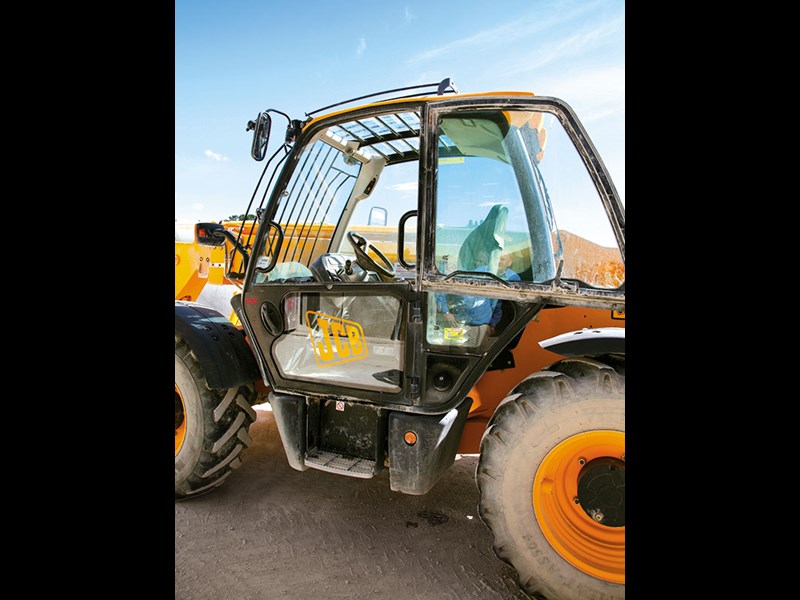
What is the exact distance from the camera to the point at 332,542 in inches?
105

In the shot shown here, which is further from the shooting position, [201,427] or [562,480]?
[201,427]

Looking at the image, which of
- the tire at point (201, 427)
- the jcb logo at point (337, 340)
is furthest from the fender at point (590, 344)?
the tire at point (201, 427)

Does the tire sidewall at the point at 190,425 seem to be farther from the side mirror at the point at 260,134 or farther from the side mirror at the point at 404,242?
the side mirror at the point at 404,242

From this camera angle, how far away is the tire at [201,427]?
2932 millimetres

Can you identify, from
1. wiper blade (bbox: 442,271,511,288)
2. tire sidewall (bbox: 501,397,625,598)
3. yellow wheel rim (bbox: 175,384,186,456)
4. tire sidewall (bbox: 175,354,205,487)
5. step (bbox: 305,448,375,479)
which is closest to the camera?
tire sidewall (bbox: 501,397,625,598)

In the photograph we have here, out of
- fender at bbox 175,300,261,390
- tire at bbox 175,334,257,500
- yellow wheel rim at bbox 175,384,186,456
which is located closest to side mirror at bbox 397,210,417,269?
fender at bbox 175,300,261,390

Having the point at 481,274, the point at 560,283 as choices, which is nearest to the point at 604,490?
the point at 560,283

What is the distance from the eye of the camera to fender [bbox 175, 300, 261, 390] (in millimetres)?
2832

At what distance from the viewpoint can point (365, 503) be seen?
3.07 meters

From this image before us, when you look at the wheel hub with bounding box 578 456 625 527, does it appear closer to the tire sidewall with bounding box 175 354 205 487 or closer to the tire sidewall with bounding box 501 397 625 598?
the tire sidewall with bounding box 501 397 625 598

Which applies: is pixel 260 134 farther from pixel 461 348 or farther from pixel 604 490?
pixel 604 490

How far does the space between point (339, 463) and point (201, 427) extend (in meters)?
0.94

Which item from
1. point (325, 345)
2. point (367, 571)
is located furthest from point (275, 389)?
point (367, 571)

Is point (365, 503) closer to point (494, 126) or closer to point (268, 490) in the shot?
point (268, 490)
